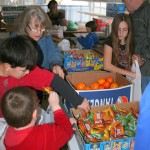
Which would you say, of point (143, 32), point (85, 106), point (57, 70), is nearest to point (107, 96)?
point (85, 106)

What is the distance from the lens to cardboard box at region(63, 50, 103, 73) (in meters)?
2.33

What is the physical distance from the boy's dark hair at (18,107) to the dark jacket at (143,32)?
3.94 feet

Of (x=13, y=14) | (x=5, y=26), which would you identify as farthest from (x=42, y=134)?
(x=13, y=14)

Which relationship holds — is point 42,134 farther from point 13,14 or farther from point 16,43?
point 13,14

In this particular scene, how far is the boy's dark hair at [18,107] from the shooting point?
1.03 metres

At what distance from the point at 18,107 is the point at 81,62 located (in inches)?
55.2

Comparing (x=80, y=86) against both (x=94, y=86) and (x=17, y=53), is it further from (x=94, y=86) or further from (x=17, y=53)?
(x=17, y=53)

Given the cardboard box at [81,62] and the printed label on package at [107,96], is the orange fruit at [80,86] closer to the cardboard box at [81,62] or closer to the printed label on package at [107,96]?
the printed label on package at [107,96]

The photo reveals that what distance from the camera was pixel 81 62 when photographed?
2.37 metres

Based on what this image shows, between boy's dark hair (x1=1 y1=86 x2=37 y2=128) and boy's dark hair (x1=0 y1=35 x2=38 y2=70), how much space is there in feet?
0.58

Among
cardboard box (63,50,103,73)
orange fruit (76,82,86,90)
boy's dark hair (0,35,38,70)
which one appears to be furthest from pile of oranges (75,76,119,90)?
cardboard box (63,50,103,73)

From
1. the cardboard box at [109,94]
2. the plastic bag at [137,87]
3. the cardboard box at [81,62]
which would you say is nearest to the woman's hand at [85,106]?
the cardboard box at [109,94]

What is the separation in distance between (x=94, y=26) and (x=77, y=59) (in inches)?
66.7

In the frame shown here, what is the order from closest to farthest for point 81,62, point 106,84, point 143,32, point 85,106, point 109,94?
1. point 85,106
2. point 109,94
3. point 106,84
4. point 143,32
5. point 81,62
